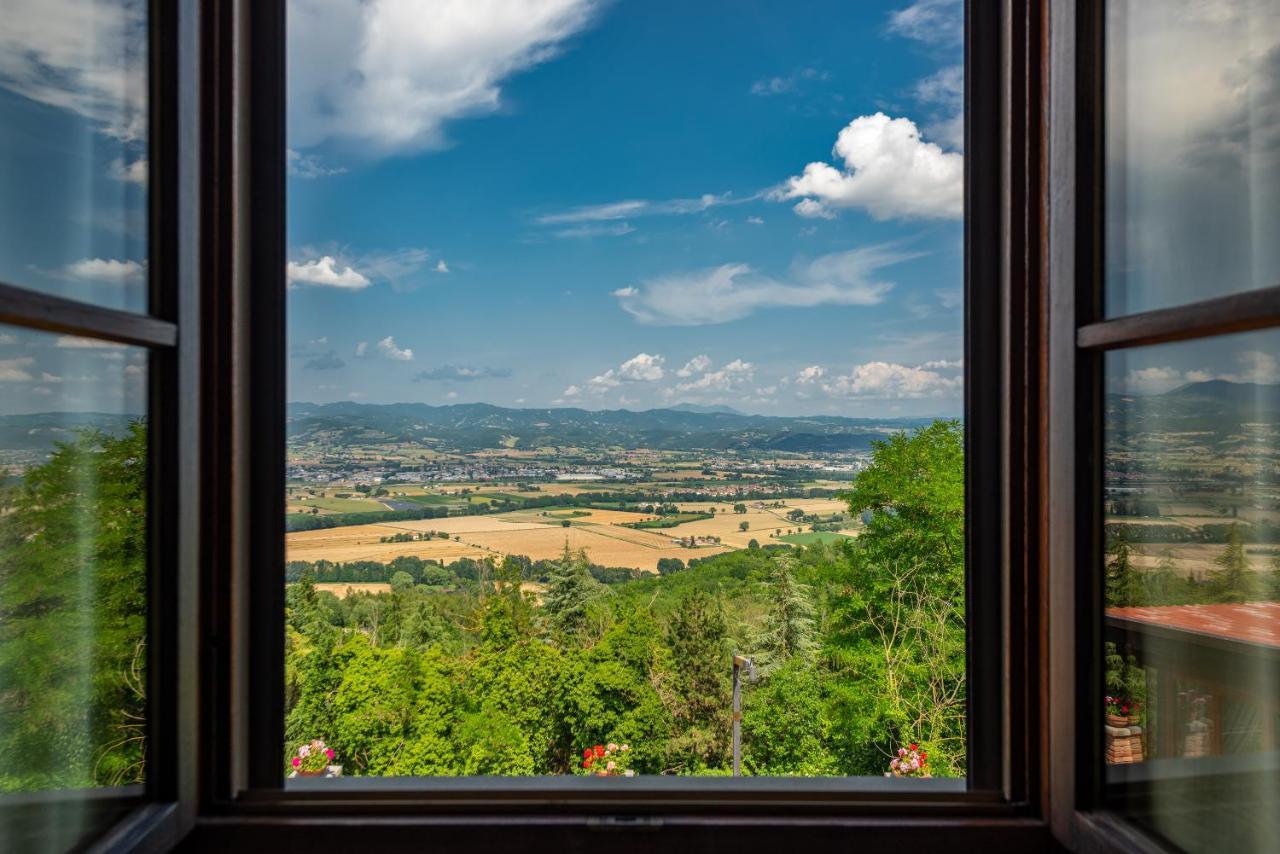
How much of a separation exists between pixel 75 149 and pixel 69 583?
0.43 m

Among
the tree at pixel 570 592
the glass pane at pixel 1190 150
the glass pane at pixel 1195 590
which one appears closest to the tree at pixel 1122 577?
the glass pane at pixel 1195 590

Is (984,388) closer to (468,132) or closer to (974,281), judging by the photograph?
(974,281)

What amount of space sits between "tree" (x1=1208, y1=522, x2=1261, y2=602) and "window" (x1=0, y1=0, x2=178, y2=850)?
42.3 inches

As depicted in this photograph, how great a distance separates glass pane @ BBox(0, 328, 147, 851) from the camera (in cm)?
63

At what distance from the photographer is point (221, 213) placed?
88 centimetres

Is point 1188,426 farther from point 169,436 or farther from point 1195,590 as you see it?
point 169,436

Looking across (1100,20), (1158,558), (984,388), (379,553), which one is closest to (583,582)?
(379,553)

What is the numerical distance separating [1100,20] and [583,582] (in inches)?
40.5

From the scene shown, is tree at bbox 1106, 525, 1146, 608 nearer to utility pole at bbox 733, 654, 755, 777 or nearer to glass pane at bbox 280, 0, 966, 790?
glass pane at bbox 280, 0, 966, 790

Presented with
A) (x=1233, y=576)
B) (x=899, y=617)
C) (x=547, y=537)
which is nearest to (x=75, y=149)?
(x=547, y=537)

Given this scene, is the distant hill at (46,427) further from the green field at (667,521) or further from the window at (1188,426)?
the window at (1188,426)

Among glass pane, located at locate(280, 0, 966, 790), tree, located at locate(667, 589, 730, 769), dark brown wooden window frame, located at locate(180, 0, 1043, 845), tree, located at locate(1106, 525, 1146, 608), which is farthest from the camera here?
tree, located at locate(667, 589, 730, 769)

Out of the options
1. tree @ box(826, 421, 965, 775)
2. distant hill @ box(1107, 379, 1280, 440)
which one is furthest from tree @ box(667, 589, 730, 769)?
distant hill @ box(1107, 379, 1280, 440)

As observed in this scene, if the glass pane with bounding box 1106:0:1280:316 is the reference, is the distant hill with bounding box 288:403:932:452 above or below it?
below
